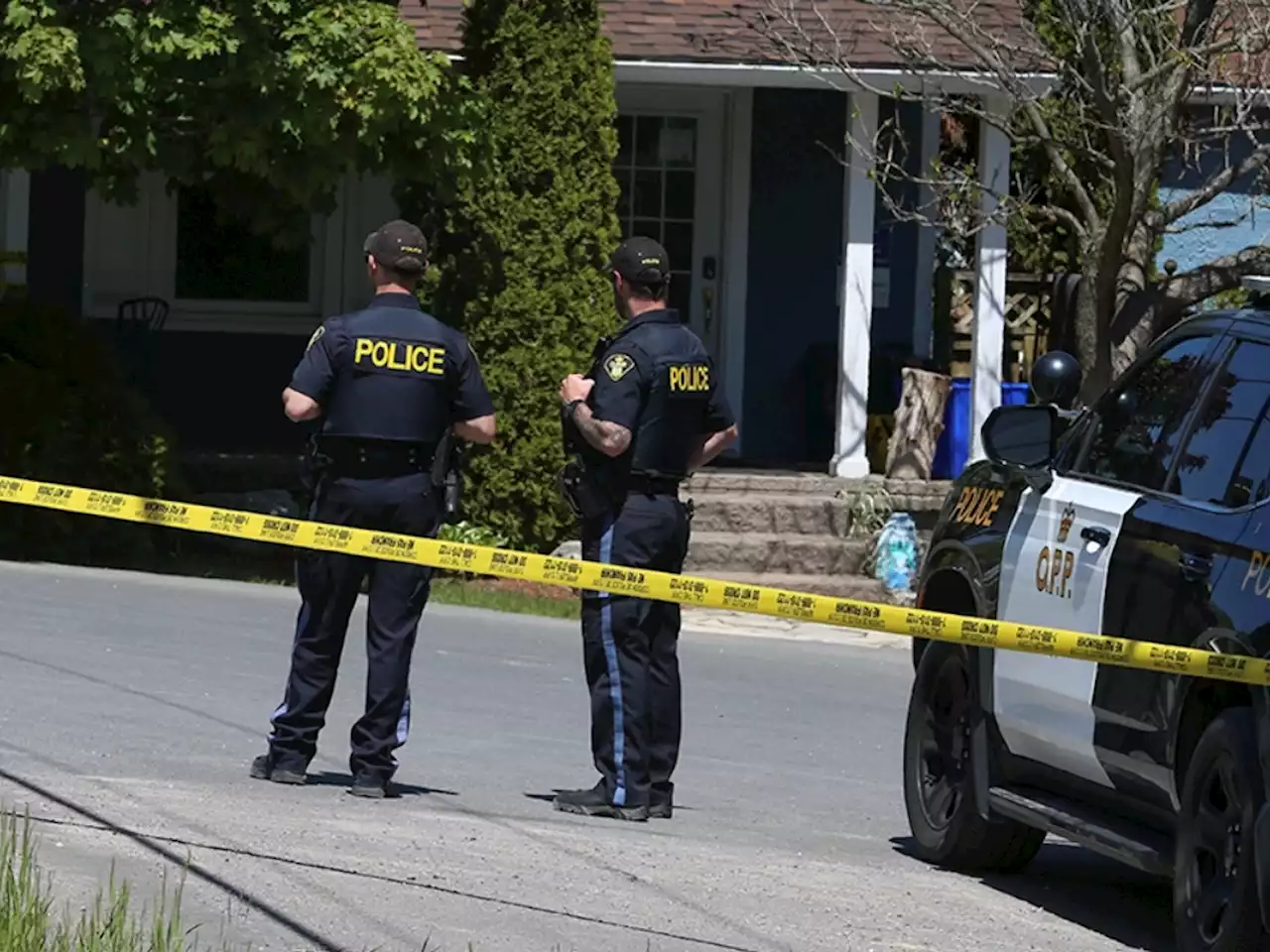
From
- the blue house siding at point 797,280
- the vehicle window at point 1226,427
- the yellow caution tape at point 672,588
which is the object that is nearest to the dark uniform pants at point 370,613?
the yellow caution tape at point 672,588

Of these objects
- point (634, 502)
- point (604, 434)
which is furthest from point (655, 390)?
point (634, 502)

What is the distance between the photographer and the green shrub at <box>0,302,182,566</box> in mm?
14672

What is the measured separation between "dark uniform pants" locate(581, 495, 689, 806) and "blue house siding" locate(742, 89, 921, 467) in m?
10.2

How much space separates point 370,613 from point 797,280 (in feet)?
35.8

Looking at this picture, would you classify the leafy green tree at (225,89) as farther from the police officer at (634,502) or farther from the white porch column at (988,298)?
the police officer at (634,502)

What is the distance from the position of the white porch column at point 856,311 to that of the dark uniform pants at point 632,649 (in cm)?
857

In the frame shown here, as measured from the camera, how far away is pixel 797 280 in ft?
60.9

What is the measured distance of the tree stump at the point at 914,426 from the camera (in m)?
16.6

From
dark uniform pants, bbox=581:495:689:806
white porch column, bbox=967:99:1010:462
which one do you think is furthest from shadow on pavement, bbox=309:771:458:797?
white porch column, bbox=967:99:1010:462

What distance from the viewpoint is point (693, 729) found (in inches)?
444

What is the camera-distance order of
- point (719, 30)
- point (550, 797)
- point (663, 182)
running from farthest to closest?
1. point (663, 182)
2. point (719, 30)
3. point (550, 797)

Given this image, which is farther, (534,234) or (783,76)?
(783,76)

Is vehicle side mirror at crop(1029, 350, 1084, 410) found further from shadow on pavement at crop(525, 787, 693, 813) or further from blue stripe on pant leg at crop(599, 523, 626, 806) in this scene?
shadow on pavement at crop(525, 787, 693, 813)

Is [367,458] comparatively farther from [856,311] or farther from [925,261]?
[925,261]
